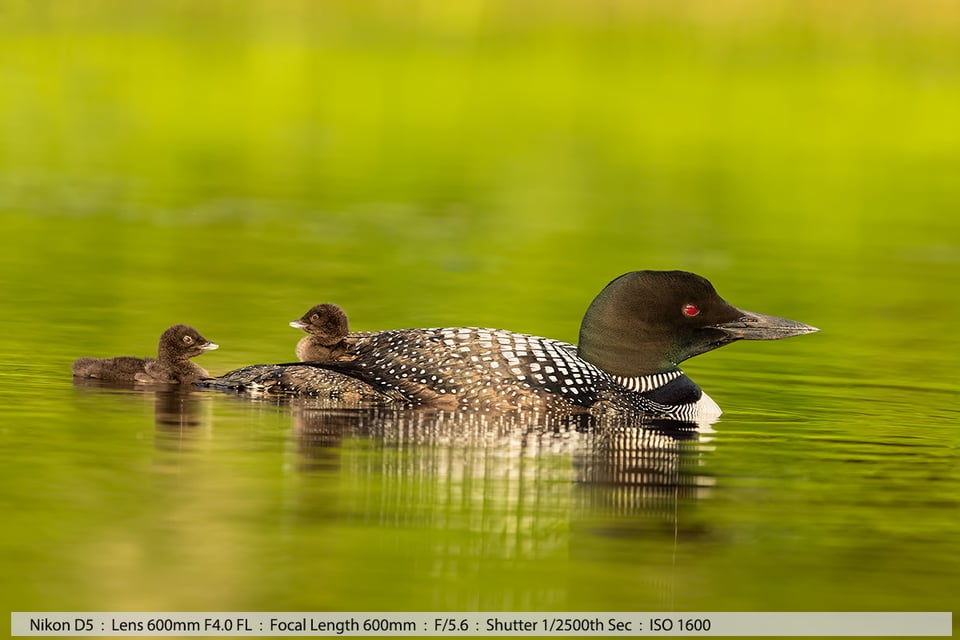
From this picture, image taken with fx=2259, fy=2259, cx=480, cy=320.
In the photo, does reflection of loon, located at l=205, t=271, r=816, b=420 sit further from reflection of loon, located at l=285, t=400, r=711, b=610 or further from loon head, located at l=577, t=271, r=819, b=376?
reflection of loon, located at l=285, t=400, r=711, b=610

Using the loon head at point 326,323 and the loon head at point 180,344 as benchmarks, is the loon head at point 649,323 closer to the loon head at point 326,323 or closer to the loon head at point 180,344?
the loon head at point 326,323

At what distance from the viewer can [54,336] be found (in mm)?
11477

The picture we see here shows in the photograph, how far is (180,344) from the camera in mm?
10281

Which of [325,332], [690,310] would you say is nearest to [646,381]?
[690,310]

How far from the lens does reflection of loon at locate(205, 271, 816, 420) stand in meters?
9.76

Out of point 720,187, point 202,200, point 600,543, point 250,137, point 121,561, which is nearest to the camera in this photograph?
point 121,561

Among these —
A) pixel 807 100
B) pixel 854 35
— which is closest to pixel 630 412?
pixel 807 100

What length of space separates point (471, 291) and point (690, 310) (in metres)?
4.09

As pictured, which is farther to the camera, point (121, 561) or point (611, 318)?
point (611, 318)

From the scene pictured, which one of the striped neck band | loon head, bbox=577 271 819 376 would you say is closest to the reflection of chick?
loon head, bbox=577 271 819 376

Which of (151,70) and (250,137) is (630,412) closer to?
(250,137)

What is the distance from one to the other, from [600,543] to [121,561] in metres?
1.60

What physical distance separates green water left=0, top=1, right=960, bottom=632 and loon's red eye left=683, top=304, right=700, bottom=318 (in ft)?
1.56

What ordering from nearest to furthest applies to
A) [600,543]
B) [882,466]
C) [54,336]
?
[600,543] → [882,466] → [54,336]
